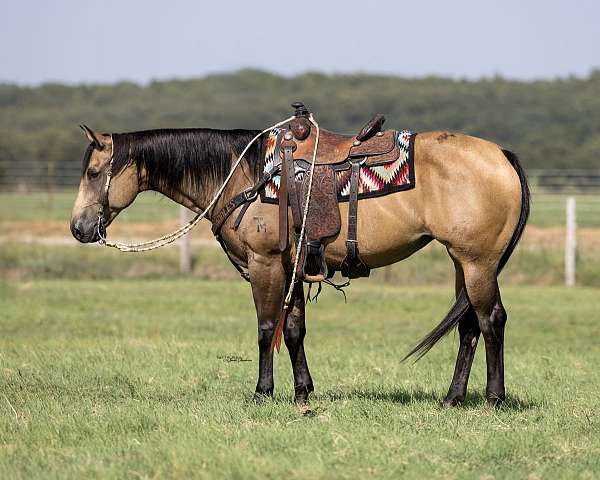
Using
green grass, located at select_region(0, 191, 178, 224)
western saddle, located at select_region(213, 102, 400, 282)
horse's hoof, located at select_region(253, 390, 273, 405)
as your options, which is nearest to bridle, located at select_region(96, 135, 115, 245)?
western saddle, located at select_region(213, 102, 400, 282)

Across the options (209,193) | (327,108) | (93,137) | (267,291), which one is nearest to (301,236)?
(267,291)

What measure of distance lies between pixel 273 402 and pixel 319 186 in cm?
159

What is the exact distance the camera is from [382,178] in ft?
23.4

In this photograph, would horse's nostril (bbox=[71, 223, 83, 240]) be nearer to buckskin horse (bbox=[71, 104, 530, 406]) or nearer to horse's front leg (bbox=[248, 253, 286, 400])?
buckskin horse (bbox=[71, 104, 530, 406])

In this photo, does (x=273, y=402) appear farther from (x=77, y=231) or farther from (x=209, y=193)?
(x=77, y=231)

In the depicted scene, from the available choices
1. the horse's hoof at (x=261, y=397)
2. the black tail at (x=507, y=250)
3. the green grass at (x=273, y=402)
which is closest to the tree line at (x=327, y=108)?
the green grass at (x=273, y=402)

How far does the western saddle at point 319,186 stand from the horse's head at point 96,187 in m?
0.82

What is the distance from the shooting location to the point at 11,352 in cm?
1001

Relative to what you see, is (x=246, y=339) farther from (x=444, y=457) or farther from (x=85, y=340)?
(x=444, y=457)

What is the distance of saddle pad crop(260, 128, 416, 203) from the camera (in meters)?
7.10

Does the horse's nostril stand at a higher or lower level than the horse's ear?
lower

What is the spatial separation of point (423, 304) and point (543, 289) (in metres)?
3.04

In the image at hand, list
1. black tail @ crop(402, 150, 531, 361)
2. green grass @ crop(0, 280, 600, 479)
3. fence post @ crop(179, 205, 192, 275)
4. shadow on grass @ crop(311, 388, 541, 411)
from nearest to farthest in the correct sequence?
green grass @ crop(0, 280, 600, 479)
black tail @ crop(402, 150, 531, 361)
shadow on grass @ crop(311, 388, 541, 411)
fence post @ crop(179, 205, 192, 275)

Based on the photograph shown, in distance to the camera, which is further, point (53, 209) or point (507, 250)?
point (53, 209)
